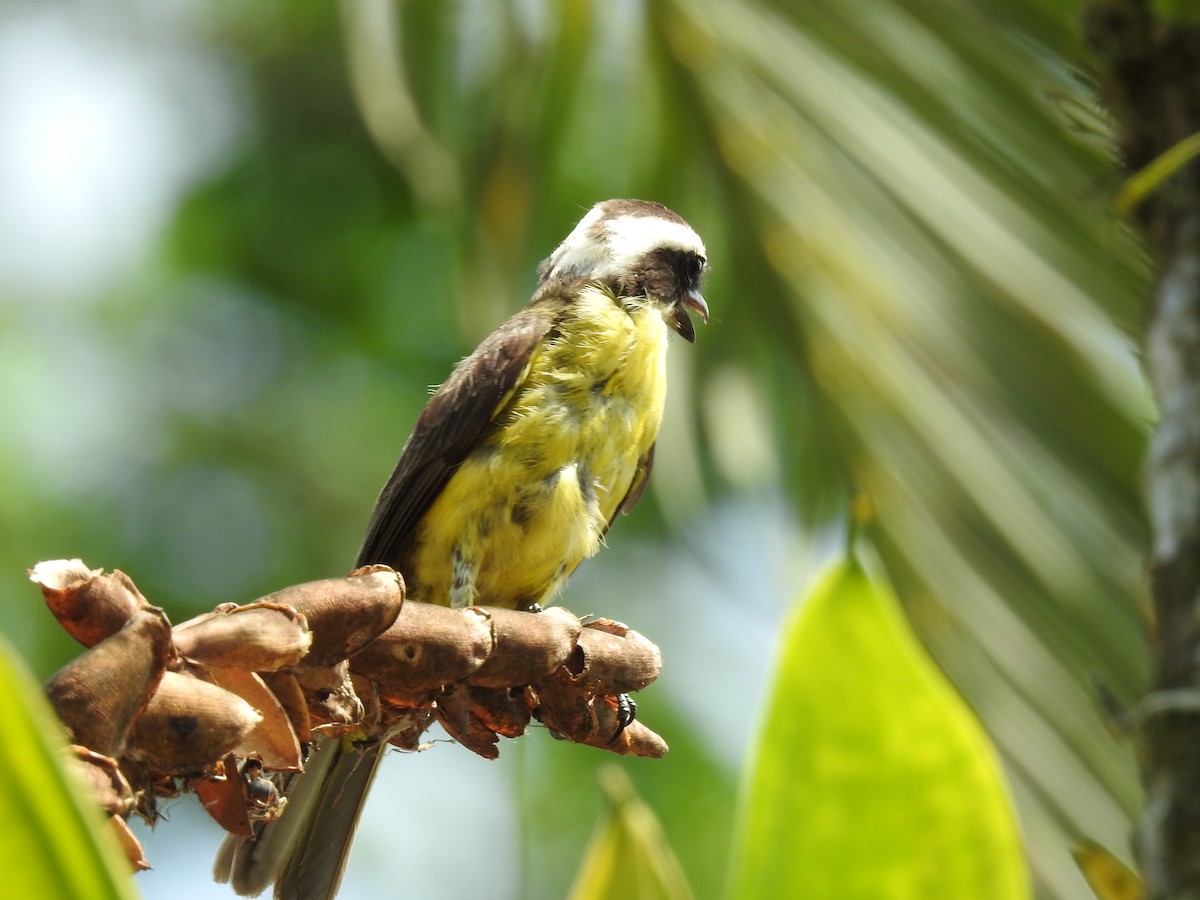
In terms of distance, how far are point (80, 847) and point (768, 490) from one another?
2388mm

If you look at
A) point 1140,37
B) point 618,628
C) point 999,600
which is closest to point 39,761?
point 618,628

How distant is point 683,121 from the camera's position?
2748 millimetres

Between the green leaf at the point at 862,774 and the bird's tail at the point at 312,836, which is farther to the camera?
the bird's tail at the point at 312,836

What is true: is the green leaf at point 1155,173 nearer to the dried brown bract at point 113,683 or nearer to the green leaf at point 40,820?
the dried brown bract at point 113,683

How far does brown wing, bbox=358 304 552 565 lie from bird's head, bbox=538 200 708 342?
35 cm

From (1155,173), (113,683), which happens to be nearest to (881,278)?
(1155,173)

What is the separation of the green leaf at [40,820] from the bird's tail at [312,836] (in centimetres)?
95

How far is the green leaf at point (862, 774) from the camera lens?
0.77 m

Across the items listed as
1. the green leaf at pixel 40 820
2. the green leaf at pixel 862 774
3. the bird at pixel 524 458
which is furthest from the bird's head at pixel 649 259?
the green leaf at pixel 40 820

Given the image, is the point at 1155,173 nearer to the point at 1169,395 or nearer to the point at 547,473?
the point at 1169,395

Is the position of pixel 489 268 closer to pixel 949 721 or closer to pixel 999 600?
pixel 999 600

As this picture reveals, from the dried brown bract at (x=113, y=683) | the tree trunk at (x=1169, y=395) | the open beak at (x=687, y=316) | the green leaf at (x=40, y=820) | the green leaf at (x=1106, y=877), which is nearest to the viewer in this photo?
the green leaf at (x=40, y=820)

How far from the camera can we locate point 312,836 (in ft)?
6.31

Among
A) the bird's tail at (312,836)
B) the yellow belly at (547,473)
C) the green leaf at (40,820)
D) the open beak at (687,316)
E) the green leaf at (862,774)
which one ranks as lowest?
the bird's tail at (312,836)
